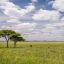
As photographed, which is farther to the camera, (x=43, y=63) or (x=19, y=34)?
(x=19, y=34)

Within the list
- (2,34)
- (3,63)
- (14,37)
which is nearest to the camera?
(3,63)

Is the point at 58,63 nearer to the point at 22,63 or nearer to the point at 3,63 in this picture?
the point at 22,63

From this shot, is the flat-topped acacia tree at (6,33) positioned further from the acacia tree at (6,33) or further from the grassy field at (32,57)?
the grassy field at (32,57)

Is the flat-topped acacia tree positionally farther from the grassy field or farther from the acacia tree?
the grassy field

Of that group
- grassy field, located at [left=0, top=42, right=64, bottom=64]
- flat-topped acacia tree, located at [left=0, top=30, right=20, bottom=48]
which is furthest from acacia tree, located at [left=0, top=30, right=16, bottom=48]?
grassy field, located at [left=0, top=42, right=64, bottom=64]

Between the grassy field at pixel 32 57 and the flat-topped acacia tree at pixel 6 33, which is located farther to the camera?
the flat-topped acacia tree at pixel 6 33

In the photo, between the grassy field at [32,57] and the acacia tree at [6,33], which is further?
the acacia tree at [6,33]

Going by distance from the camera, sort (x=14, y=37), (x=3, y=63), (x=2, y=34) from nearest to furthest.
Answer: (x=3, y=63) → (x=2, y=34) → (x=14, y=37)

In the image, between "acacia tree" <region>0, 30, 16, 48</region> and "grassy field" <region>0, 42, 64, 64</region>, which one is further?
"acacia tree" <region>0, 30, 16, 48</region>

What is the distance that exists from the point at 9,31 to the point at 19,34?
661cm

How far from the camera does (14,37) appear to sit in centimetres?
8594

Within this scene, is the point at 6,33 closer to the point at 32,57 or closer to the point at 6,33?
the point at 6,33

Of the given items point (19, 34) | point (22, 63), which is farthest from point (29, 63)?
point (19, 34)

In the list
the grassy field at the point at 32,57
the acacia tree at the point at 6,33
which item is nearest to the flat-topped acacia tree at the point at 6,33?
the acacia tree at the point at 6,33
